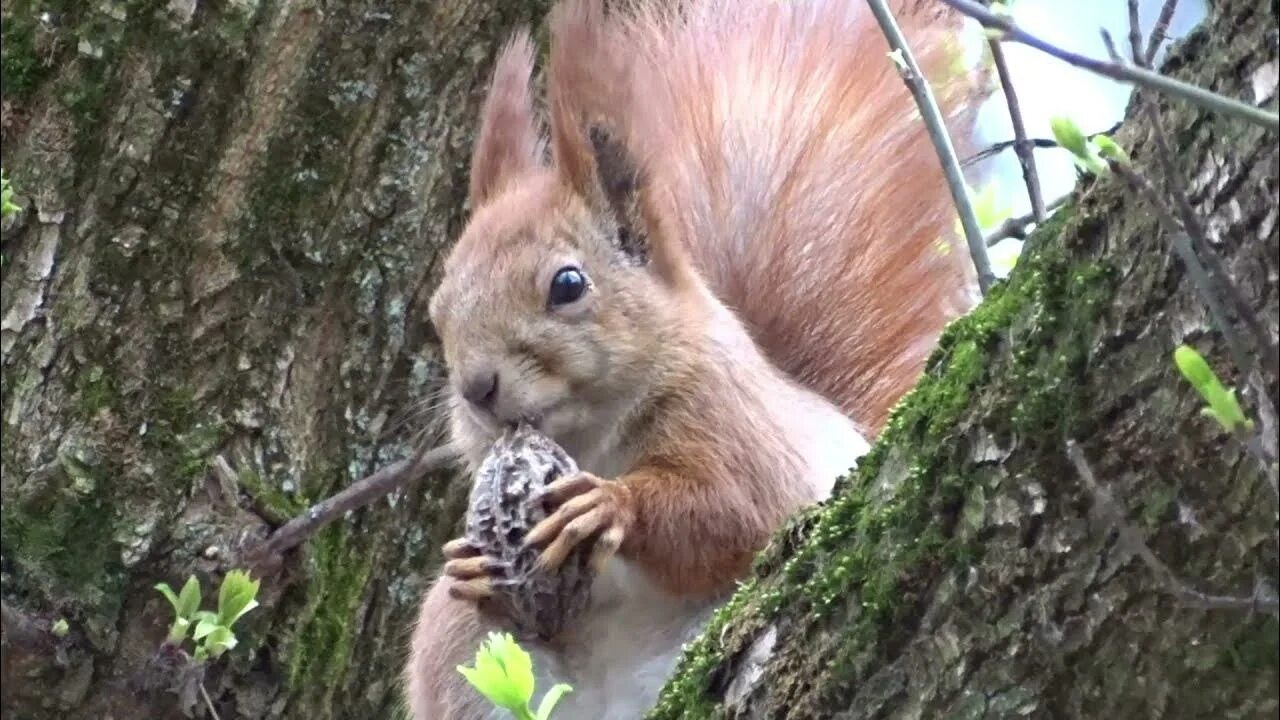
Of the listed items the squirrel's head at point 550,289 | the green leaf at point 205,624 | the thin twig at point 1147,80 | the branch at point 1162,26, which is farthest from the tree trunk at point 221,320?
the thin twig at point 1147,80

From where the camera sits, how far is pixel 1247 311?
849mm

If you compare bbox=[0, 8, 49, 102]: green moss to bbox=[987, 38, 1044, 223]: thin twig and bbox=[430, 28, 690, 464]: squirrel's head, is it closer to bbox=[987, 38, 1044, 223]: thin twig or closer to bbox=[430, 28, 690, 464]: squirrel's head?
bbox=[430, 28, 690, 464]: squirrel's head

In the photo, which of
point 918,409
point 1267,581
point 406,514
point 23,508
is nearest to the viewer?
point 1267,581

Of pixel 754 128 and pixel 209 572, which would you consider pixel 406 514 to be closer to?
pixel 209 572

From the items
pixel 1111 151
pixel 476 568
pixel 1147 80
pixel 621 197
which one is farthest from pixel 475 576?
pixel 1147 80

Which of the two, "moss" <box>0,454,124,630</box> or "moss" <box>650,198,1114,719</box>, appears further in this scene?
"moss" <box>0,454,124,630</box>

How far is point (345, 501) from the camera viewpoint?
77.1 inches

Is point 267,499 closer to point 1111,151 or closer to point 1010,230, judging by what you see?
point 1010,230

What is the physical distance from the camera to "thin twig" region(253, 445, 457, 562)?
1960mm

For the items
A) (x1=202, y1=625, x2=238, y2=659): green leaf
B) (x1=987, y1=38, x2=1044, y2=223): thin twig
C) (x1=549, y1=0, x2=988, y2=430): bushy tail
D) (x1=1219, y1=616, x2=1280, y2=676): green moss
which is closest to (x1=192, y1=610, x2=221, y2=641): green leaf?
(x1=202, y1=625, x2=238, y2=659): green leaf

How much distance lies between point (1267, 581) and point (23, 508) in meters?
1.49

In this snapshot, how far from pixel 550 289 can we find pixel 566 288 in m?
0.02

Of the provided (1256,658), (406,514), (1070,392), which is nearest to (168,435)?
(406,514)

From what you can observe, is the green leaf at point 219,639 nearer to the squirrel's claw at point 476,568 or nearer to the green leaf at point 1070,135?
the squirrel's claw at point 476,568
